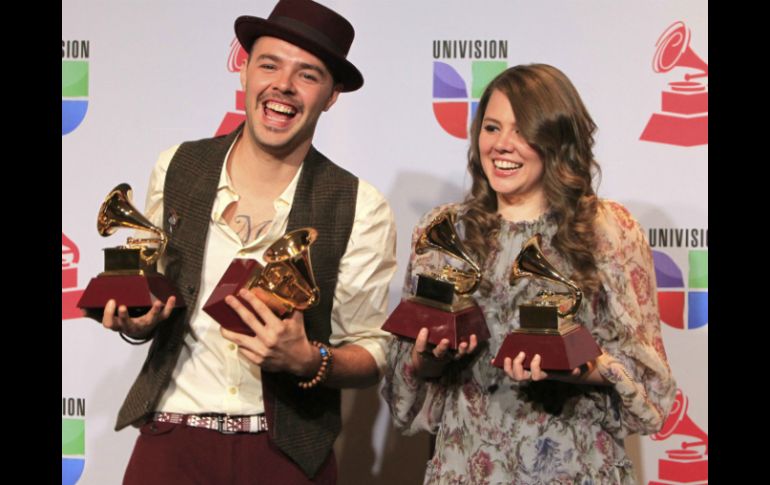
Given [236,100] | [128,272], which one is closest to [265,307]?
[128,272]

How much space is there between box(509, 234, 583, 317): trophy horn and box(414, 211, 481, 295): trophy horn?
11 centimetres

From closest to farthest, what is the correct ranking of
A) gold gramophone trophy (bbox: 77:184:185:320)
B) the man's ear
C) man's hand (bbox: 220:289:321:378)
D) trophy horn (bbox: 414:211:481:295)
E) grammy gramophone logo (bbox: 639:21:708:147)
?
1. man's hand (bbox: 220:289:321:378)
2. gold gramophone trophy (bbox: 77:184:185:320)
3. trophy horn (bbox: 414:211:481:295)
4. the man's ear
5. grammy gramophone logo (bbox: 639:21:708:147)

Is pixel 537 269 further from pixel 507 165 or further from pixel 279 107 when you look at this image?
pixel 279 107

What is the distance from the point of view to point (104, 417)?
4008mm

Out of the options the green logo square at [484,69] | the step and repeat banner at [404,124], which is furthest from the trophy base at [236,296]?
the green logo square at [484,69]

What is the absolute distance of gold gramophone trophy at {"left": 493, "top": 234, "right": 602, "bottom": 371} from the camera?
2.36 m

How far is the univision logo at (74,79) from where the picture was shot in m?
4.00

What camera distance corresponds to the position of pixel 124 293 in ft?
8.00

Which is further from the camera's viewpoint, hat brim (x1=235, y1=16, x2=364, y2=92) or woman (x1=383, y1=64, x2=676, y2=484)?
hat brim (x1=235, y1=16, x2=364, y2=92)

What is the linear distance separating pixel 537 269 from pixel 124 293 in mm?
1109

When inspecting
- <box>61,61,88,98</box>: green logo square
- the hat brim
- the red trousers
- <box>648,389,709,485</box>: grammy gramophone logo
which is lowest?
<box>648,389,709,485</box>: grammy gramophone logo

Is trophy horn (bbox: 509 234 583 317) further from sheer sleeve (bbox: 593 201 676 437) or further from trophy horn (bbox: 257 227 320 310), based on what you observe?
trophy horn (bbox: 257 227 320 310)

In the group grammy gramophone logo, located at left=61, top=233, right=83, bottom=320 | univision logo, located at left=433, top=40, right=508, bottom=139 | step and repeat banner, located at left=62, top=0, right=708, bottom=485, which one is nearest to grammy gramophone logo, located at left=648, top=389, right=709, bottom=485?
step and repeat banner, located at left=62, top=0, right=708, bottom=485

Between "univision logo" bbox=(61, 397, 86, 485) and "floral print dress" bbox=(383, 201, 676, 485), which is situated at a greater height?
"floral print dress" bbox=(383, 201, 676, 485)
